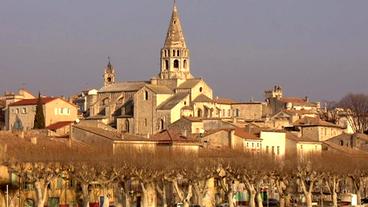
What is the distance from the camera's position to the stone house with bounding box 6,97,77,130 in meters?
118

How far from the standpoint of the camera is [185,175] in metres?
65.6

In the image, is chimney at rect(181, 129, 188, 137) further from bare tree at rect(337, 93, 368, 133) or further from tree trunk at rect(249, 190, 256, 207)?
bare tree at rect(337, 93, 368, 133)

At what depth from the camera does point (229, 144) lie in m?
92.1


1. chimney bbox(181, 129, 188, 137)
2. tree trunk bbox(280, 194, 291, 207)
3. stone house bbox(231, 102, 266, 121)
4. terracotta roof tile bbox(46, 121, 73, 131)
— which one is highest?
stone house bbox(231, 102, 266, 121)

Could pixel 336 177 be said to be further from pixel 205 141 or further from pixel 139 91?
pixel 139 91

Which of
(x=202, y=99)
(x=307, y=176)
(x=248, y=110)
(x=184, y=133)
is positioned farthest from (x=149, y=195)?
(x=248, y=110)

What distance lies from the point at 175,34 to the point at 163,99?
1458cm

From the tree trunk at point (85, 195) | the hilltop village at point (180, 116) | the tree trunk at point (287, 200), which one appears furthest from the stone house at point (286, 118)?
the tree trunk at point (85, 195)

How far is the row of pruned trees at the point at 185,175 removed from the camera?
198 ft

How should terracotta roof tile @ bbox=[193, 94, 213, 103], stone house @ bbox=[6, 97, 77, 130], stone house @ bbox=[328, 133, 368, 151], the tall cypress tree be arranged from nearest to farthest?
the tall cypress tree → stone house @ bbox=[328, 133, 368, 151] → stone house @ bbox=[6, 97, 77, 130] → terracotta roof tile @ bbox=[193, 94, 213, 103]

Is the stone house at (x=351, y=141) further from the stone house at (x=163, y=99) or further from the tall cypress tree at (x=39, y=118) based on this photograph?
the tall cypress tree at (x=39, y=118)

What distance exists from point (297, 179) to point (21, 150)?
2234cm

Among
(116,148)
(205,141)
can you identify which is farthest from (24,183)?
(205,141)

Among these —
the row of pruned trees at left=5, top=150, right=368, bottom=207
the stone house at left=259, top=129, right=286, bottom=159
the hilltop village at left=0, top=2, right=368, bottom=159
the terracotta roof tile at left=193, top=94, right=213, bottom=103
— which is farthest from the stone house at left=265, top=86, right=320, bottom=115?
the row of pruned trees at left=5, top=150, right=368, bottom=207
